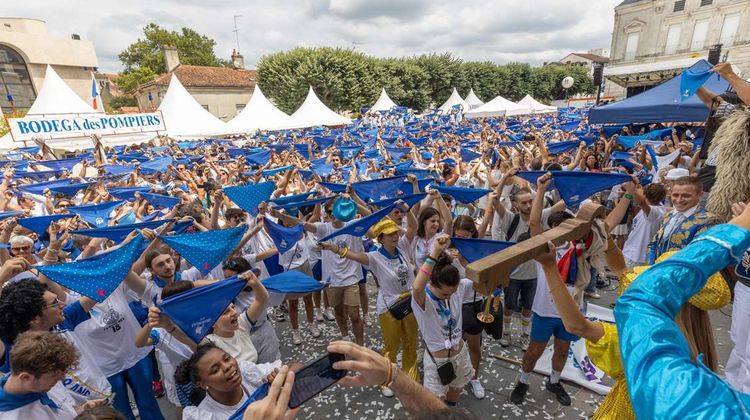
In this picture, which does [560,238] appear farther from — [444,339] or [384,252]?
[384,252]

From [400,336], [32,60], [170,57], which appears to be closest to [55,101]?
[400,336]

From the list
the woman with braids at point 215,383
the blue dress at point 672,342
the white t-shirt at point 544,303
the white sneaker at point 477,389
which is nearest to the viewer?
the blue dress at point 672,342

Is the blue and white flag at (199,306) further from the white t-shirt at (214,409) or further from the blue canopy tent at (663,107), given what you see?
the blue canopy tent at (663,107)

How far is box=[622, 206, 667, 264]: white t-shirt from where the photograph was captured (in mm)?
4695

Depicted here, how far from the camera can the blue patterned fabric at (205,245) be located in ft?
10.5

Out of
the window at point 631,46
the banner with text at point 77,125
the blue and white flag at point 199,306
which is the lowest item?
the blue and white flag at point 199,306

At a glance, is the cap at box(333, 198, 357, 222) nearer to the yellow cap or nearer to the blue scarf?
the blue scarf

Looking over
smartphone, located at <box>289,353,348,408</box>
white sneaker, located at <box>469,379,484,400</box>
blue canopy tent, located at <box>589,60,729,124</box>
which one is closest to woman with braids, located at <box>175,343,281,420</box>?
smartphone, located at <box>289,353,348,408</box>

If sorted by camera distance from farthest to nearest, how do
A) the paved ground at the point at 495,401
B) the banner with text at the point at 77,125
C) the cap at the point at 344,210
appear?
the banner with text at the point at 77,125 < the cap at the point at 344,210 < the paved ground at the point at 495,401

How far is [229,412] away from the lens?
2078 mm

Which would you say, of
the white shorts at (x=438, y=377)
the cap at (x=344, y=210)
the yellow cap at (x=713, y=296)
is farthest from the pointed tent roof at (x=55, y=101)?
the yellow cap at (x=713, y=296)

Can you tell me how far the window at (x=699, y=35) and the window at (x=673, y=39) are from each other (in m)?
1.29

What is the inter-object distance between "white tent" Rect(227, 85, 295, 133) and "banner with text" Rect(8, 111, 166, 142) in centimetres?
363

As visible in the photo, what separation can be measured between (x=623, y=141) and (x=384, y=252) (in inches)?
404
